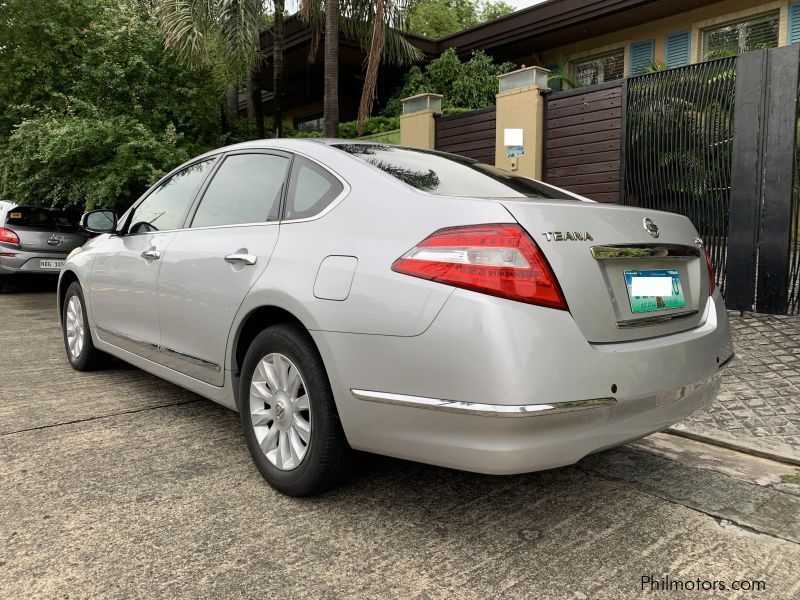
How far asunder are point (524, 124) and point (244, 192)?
5.87m

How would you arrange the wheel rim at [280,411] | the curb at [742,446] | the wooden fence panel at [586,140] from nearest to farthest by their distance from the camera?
the wheel rim at [280,411]
the curb at [742,446]
the wooden fence panel at [586,140]

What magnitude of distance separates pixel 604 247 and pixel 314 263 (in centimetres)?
109

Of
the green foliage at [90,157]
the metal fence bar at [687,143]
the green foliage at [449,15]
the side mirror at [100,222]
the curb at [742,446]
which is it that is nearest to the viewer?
the curb at [742,446]

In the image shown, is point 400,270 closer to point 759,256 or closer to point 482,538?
point 482,538

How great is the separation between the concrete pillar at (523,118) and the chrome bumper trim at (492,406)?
257 inches

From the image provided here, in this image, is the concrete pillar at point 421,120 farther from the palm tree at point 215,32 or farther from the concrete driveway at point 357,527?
the concrete driveway at point 357,527

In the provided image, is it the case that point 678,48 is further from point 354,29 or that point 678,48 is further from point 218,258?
Result: point 218,258

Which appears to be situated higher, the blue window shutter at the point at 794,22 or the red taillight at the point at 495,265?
the blue window shutter at the point at 794,22

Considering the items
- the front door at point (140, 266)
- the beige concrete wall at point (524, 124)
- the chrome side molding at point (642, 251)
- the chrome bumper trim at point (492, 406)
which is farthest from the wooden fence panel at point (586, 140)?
the chrome bumper trim at point (492, 406)

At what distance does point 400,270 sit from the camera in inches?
86.3

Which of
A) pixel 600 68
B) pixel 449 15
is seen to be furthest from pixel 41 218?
pixel 449 15

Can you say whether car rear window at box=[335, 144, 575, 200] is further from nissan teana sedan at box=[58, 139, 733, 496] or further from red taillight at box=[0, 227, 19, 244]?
red taillight at box=[0, 227, 19, 244]

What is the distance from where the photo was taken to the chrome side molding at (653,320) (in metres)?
2.25

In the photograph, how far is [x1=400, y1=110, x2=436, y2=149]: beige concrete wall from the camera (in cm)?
976
